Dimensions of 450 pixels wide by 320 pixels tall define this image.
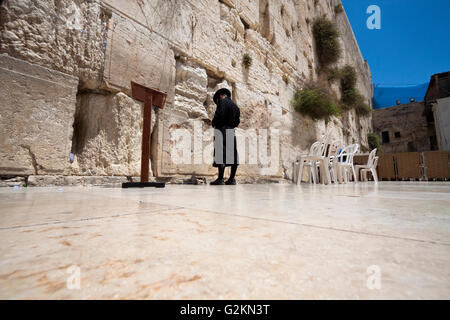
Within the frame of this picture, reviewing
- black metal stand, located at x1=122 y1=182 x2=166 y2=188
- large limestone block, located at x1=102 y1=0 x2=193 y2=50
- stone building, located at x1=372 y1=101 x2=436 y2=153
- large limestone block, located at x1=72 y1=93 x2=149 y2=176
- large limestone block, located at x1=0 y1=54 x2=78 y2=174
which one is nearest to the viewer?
large limestone block, located at x1=0 y1=54 x2=78 y2=174

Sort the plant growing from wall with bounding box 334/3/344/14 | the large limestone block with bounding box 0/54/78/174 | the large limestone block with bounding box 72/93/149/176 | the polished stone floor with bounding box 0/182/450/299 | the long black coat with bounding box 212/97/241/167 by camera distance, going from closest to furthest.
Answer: the polished stone floor with bounding box 0/182/450/299, the large limestone block with bounding box 0/54/78/174, the large limestone block with bounding box 72/93/149/176, the long black coat with bounding box 212/97/241/167, the plant growing from wall with bounding box 334/3/344/14

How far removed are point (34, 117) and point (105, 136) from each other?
62cm

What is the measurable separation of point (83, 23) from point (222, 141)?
2192mm

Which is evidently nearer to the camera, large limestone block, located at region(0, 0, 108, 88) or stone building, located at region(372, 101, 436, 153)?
large limestone block, located at region(0, 0, 108, 88)

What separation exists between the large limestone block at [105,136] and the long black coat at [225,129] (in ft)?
4.30

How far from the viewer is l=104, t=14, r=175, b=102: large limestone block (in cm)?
255

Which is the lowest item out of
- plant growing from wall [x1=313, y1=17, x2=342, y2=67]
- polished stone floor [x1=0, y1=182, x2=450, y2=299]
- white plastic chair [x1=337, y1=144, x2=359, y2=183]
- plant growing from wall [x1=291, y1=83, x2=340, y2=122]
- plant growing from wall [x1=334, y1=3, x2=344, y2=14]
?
polished stone floor [x1=0, y1=182, x2=450, y2=299]

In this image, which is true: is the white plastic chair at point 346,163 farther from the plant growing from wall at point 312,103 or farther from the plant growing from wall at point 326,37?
the plant growing from wall at point 326,37

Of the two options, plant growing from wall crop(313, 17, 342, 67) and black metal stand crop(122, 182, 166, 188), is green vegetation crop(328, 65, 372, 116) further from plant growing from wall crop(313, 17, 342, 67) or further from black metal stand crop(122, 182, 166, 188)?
black metal stand crop(122, 182, 166, 188)

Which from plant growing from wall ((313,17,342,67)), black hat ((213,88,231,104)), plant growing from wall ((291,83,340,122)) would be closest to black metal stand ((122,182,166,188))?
black hat ((213,88,231,104))

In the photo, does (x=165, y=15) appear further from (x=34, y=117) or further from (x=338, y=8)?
(x=338, y=8)

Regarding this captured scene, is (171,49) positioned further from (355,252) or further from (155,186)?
(355,252)

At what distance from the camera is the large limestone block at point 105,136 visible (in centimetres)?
238

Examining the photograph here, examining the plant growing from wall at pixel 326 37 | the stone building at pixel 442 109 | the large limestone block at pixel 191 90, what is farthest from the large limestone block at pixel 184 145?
the stone building at pixel 442 109
